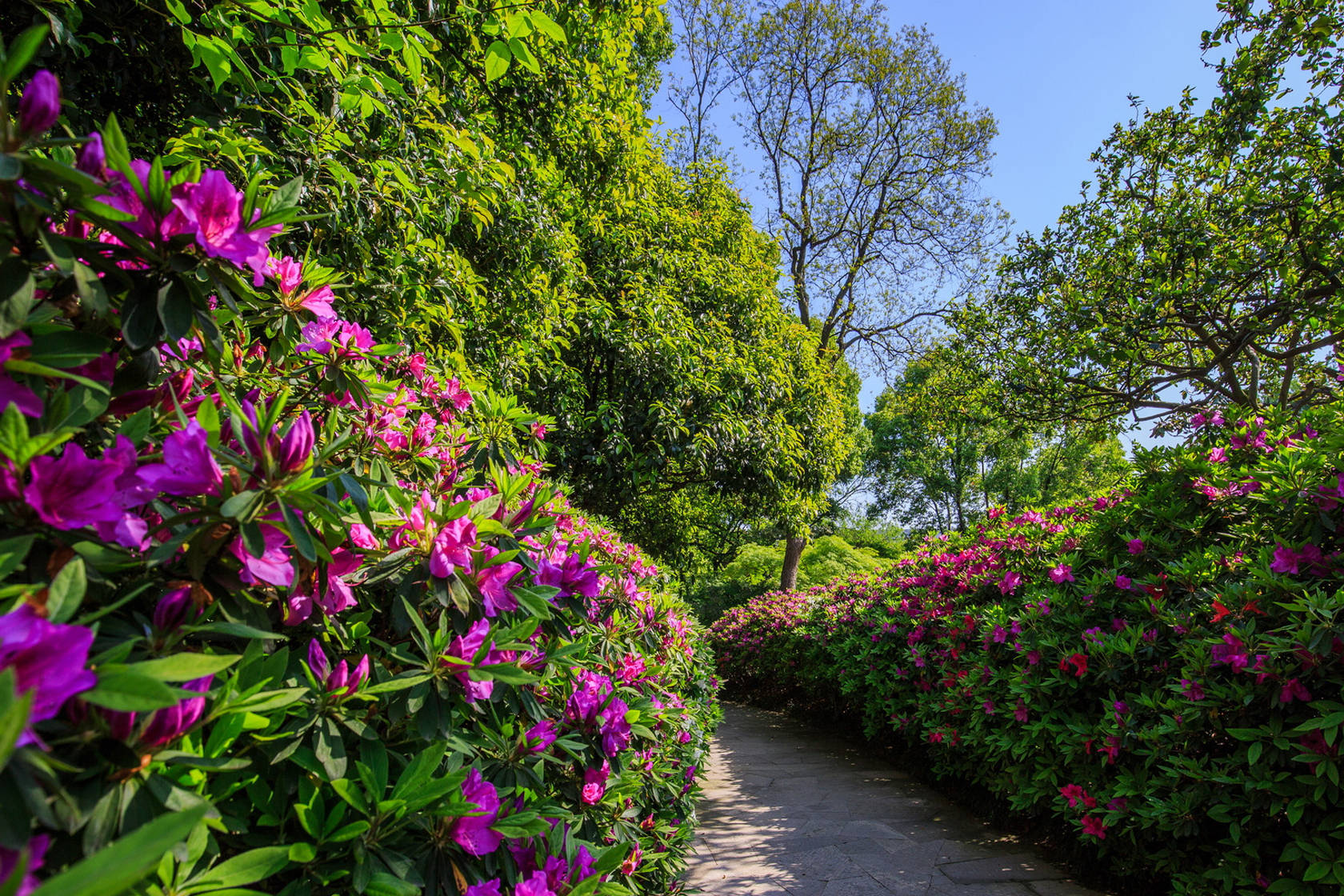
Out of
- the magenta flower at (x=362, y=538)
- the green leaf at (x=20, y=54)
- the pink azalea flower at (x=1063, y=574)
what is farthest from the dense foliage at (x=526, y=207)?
the pink azalea flower at (x=1063, y=574)

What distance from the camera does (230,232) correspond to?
0.85 meters

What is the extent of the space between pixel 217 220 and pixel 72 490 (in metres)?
0.39

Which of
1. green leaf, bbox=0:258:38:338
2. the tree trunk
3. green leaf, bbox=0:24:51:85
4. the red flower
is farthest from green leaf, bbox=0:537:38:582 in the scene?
the tree trunk

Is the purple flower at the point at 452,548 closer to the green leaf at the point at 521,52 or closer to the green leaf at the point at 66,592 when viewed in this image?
the green leaf at the point at 66,592

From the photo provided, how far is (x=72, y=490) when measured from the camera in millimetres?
690

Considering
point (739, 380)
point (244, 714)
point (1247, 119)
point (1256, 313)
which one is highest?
point (1247, 119)

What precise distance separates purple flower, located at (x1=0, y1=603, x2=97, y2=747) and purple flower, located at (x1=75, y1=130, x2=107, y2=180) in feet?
1.84

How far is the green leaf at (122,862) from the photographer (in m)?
0.41

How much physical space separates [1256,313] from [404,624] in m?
7.56

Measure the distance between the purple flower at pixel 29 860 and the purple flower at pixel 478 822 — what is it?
1.66 ft

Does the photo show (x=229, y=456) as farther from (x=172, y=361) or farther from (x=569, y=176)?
(x=569, y=176)

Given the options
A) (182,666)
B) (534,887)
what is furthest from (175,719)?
(534,887)

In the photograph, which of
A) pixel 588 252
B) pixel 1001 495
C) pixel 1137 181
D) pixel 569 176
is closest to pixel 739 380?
pixel 588 252

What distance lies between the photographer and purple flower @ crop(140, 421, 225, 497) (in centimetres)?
75
